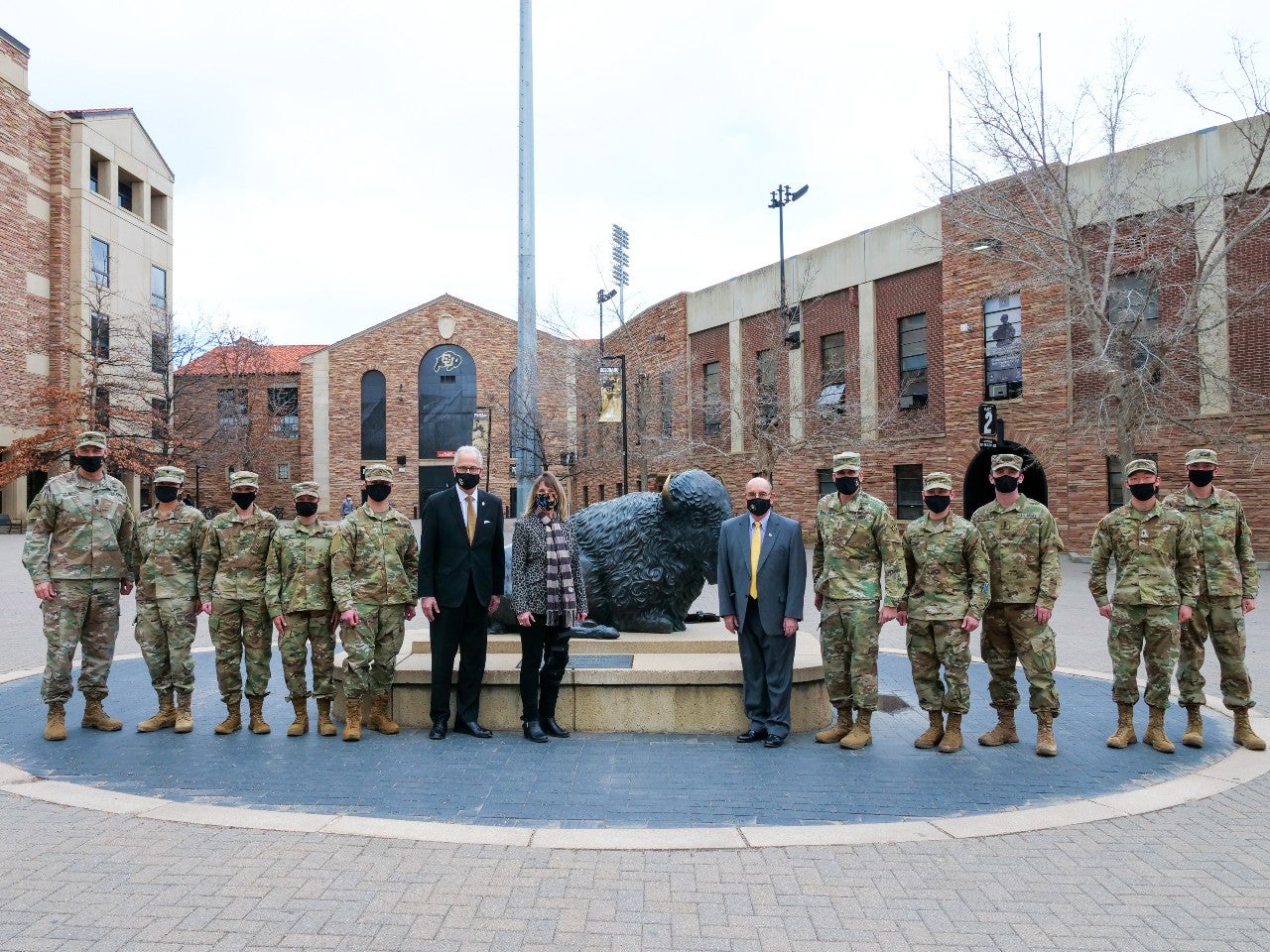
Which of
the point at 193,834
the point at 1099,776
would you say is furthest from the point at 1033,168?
the point at 193,834

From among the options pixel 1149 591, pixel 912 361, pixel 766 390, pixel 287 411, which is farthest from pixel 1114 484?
pixel 287 411

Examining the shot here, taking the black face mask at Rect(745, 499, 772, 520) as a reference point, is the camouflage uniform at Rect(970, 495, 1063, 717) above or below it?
below

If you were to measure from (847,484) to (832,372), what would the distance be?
20896 mm

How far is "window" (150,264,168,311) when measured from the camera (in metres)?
40.6

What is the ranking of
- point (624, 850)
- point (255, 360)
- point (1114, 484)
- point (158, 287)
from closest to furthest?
point (624, 850) < point (1114, 484) < point (158, 287) < point (255, 360)

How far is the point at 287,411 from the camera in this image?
49.0m

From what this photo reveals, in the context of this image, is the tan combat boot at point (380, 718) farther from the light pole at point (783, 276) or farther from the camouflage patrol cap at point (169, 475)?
the light pole at point (783, 276)

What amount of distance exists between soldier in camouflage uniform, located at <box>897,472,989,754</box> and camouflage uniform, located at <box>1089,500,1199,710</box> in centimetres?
88

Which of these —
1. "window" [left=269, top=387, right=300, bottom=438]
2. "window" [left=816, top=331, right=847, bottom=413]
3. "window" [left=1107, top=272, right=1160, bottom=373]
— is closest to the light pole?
"window" [left=816, top=331, right=847, bottom=413]

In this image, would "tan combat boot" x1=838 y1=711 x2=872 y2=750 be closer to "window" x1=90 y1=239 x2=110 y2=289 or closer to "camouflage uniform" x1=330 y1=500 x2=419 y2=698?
"camouflage uniform" x1=330 y1=500 x2=419 y2=698

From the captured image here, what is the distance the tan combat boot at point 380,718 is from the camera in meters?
6.08

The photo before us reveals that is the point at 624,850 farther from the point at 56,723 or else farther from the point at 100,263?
the point at 100,263

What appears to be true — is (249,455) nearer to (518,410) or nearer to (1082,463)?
(518,410)

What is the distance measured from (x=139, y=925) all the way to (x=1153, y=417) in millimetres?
18902
